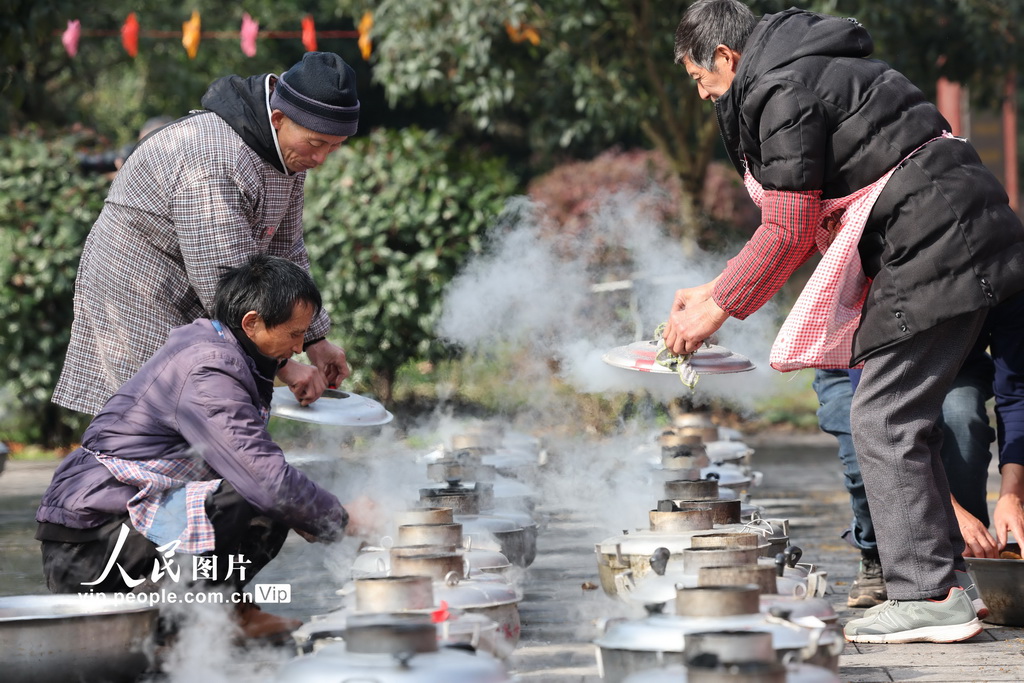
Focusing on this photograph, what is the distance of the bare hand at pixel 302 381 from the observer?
412 cm

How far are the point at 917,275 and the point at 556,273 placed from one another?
6446mm

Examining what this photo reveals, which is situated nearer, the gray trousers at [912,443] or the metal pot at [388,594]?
the metal pot at [388,594]

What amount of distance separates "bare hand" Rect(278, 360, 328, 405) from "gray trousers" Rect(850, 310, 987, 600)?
67.3 inches

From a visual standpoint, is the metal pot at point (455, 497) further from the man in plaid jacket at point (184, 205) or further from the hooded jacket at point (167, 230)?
the hooded jacket at point (167, 230)

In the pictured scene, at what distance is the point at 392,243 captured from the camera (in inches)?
388

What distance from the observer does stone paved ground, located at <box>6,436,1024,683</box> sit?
3373mm

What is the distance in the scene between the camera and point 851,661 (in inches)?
137

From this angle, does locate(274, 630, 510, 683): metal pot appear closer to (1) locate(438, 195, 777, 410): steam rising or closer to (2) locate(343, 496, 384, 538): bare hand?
(2) locate(343, 496, 384, 538): bare hand

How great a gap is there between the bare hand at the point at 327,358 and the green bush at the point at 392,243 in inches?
192

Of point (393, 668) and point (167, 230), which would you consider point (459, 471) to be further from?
point (393, 668)

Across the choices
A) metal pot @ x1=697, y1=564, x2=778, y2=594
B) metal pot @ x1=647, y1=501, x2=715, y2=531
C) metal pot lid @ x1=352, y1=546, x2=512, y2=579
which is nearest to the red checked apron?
metal pot @ x1=647, y1=501, x2=715, y2=531

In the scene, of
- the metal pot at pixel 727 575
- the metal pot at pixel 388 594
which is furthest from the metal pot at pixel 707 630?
the metal pot at pixel 388 594

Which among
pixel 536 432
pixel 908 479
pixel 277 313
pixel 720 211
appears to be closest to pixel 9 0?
pixel 277 313

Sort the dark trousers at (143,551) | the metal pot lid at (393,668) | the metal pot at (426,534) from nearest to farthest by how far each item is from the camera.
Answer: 1. the metal pot lid at (393,668)
2. the metal pot at (426,534)
3. the dark trousers at (143,551)
